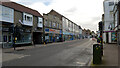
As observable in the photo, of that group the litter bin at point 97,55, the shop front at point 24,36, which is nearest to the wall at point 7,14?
the shop front at point 24,36

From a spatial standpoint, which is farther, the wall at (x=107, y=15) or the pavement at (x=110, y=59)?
the wall at (x=107, y=15)

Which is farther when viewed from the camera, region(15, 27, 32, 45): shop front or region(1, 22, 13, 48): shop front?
region(15, 27, 32, 45): shop front

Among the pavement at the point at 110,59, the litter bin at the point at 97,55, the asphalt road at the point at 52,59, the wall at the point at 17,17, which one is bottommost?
the asphalt road at the point at 52,59

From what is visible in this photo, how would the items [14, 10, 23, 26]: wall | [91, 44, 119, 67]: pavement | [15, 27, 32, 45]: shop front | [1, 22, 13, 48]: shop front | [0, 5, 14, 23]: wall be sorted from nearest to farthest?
[91, 44, 119, 67]: pavement, [0, 5, 14, 23]: wall, [1, 22, 13, 48]: shop front, [14, 10, 23, 26]: wall, [15, 27, 32, 45]: shop front

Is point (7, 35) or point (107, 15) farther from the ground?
point (107, 15)

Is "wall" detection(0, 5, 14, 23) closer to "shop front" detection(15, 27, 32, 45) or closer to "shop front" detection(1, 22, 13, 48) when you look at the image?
"shop front" detection(1, 22, 13, 48)

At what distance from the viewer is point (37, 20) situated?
2723 centimetres

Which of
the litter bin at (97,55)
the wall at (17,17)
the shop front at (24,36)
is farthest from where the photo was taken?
the shop front at (24,36)

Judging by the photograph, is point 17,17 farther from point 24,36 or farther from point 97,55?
point 97,55

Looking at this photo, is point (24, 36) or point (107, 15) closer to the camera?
point (24, 36)

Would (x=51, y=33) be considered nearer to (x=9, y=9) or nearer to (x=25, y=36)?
(x=25, y=36)

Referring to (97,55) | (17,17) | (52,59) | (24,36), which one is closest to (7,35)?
(17,17)

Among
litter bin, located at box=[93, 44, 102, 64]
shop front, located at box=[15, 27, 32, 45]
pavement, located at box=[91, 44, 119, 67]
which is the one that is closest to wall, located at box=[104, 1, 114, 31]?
pavement, located at box=[91, 44, 119, 67]

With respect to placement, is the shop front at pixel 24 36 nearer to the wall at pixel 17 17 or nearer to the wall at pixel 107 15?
the wall at pixel 17 17
